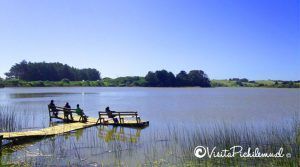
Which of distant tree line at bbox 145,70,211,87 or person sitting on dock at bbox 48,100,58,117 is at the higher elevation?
distant tree line at bbox 145,70,211,87

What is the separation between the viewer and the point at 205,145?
1597cm

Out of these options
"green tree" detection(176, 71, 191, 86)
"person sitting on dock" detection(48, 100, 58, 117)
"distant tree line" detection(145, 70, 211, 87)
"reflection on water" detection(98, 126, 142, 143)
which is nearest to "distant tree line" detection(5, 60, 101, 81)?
"distant tree line" detection(145, 70, 211, 87)

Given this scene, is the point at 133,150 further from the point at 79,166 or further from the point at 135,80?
the point at 135,80

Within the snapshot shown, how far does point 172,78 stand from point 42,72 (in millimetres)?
56443

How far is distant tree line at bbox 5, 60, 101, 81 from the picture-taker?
146875 millimetres

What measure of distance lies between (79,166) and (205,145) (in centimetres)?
540

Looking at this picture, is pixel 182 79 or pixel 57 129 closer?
pixel 57 129

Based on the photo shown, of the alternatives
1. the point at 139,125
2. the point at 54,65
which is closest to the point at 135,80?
the point at 54,65

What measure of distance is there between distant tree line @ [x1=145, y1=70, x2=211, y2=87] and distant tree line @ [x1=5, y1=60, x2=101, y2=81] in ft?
106

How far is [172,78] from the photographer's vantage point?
166 meters

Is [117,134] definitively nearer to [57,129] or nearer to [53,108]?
[57,129]

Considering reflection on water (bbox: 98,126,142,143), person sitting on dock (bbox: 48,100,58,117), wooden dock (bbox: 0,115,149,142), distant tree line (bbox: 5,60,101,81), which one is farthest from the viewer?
distant tree line (bbox: 5,60,101,81)

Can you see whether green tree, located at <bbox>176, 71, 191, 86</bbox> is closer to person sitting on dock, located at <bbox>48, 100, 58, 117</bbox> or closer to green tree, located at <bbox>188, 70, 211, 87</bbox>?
green tree, located at <bbox>188, 70, 211, 87</bbox>

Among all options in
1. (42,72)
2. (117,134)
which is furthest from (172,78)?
(117,134)
